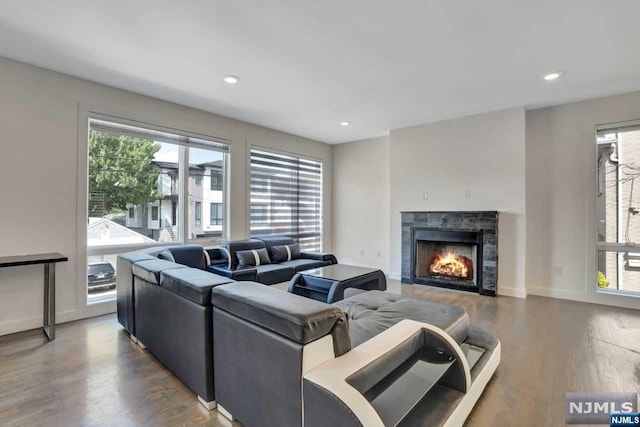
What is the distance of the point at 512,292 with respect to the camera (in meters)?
4.23

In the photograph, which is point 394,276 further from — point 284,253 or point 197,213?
point 197,213

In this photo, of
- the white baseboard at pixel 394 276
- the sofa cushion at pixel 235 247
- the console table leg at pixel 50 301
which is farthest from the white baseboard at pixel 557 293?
the console table leg at pixel 50 301

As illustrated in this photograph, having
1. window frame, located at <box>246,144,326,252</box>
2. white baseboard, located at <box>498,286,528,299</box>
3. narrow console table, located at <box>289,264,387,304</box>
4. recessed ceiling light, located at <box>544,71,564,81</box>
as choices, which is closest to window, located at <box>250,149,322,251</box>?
window frame, located at <box>246,144,326,252</box>

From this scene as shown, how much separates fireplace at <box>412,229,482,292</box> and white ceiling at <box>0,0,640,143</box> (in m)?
1.88

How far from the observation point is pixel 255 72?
3182mm

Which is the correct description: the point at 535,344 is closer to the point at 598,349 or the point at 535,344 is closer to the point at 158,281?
the point at 598,349

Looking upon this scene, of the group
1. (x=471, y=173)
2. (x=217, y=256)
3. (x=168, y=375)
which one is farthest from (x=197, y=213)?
(x=471, y=173)

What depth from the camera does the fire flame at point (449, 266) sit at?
4.68 m

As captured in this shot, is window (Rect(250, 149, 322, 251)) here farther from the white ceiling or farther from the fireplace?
the fireplace

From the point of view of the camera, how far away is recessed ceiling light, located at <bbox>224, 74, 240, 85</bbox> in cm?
327

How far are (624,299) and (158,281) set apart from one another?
5.12 m

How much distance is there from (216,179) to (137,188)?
110 centimetres

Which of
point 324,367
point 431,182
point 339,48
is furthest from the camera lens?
point 431,182

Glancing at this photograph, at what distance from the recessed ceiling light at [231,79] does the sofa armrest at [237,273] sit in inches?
86.0
